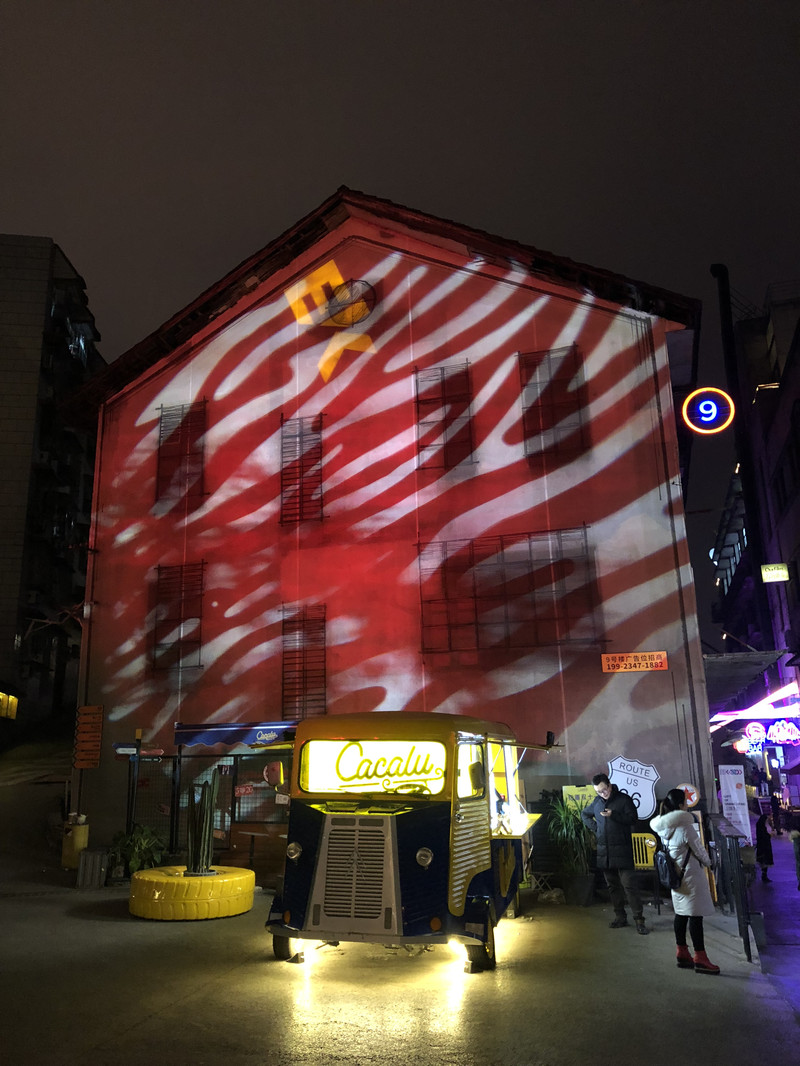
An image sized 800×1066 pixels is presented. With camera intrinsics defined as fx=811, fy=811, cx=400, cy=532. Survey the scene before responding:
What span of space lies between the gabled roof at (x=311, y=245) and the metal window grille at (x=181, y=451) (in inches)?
62.4

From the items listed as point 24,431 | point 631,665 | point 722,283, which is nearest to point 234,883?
point 631,665

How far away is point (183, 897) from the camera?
35.8 feet

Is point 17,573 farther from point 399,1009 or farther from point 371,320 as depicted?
point 399,1009

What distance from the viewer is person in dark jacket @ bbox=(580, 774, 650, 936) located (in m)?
10.2

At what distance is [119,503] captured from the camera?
1931 centimetres

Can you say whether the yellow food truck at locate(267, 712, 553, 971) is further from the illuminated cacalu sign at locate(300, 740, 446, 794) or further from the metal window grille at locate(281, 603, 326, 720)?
the metal window grille at locate(281, 603, 326, 720)

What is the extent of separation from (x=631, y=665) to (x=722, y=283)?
31789mm

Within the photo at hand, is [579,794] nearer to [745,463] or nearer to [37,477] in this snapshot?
[37,477]

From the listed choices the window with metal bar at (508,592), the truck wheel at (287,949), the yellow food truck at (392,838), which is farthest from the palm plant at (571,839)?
the truck wheel at (287,949)

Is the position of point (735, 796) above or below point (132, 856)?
above

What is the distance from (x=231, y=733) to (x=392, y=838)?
24.4 feet

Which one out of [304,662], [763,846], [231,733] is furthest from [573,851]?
[304,662]

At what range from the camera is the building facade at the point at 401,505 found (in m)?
15.6

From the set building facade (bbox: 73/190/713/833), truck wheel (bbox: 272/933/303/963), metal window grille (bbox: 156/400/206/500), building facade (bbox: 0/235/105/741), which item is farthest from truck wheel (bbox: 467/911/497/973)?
building facade (bbox: 0/235/105/741)
